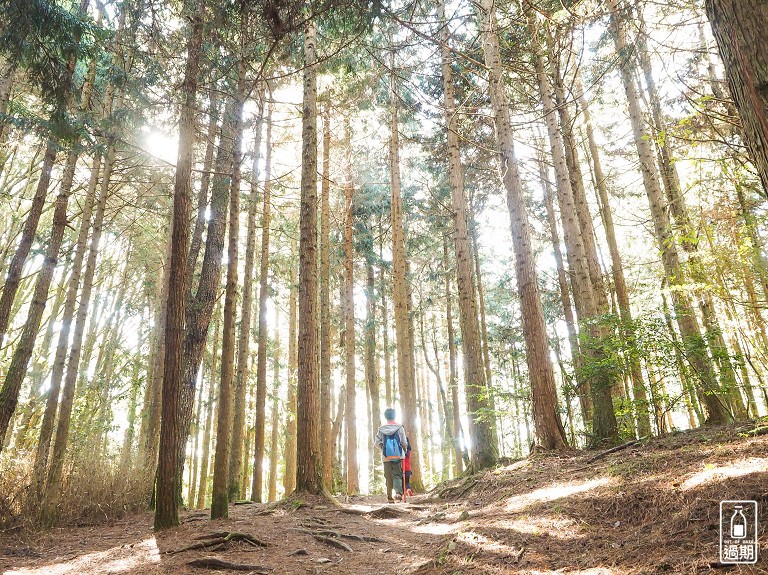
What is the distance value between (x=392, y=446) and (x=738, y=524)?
281 inches

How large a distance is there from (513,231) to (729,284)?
350cm

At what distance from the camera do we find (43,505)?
659cm

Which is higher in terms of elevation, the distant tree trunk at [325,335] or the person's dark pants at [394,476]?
the distant tree trunk at [325,335]

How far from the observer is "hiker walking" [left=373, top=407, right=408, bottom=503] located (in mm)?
9055

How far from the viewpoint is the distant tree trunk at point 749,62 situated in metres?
1.82

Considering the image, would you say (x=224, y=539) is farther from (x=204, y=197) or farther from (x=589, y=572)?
(x=204, y=197)

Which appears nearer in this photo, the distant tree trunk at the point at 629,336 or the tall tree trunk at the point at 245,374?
the distant tree trunk at the point at 629,336

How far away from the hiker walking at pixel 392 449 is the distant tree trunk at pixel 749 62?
8.03m

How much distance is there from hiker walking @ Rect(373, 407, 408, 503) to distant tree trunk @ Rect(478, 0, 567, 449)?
289 cm

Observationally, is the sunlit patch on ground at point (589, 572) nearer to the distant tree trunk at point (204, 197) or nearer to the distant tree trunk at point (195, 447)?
the distant tree trunk at point (204, 197)

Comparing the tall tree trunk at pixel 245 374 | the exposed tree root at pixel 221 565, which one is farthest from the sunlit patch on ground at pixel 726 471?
the tall tree trunk at pixel 245 374

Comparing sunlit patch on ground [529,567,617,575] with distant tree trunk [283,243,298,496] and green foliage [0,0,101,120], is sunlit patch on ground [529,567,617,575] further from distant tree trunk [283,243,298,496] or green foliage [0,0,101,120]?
distant tree trunk [283,243,298,496]

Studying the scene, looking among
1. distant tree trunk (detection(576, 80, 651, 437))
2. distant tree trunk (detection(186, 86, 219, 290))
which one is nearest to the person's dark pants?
distant tree trunk (detection(576, 80, 651, 437))

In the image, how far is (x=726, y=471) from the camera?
3221 mm
